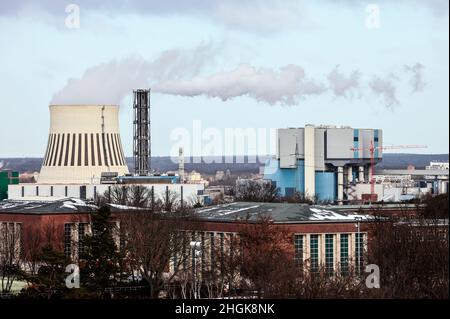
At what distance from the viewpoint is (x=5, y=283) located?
115ft

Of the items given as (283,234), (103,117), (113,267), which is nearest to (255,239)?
(283,234)

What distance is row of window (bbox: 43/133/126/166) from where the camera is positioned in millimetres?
66125

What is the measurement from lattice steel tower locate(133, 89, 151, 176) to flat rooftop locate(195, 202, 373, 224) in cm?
2654

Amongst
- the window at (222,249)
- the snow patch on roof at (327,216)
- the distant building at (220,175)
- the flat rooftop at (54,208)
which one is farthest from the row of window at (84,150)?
the distant building at (220,175)

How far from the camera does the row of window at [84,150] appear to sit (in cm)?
6612

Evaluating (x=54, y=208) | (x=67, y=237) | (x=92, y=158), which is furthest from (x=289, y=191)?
(x=67, y=237)

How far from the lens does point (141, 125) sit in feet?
223

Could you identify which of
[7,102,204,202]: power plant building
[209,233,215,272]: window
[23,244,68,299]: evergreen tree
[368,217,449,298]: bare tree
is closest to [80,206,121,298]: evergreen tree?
[23,244,68,299]: evergreen tree

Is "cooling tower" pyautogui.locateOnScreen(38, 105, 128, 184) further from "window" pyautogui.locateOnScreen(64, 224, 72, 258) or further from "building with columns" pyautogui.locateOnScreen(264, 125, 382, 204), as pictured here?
"window" pyautogui.locateOnScreen(64, 224, 72, 258)

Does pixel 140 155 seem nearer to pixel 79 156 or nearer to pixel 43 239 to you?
pixel 79 156

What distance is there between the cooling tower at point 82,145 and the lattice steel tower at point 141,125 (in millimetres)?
859
